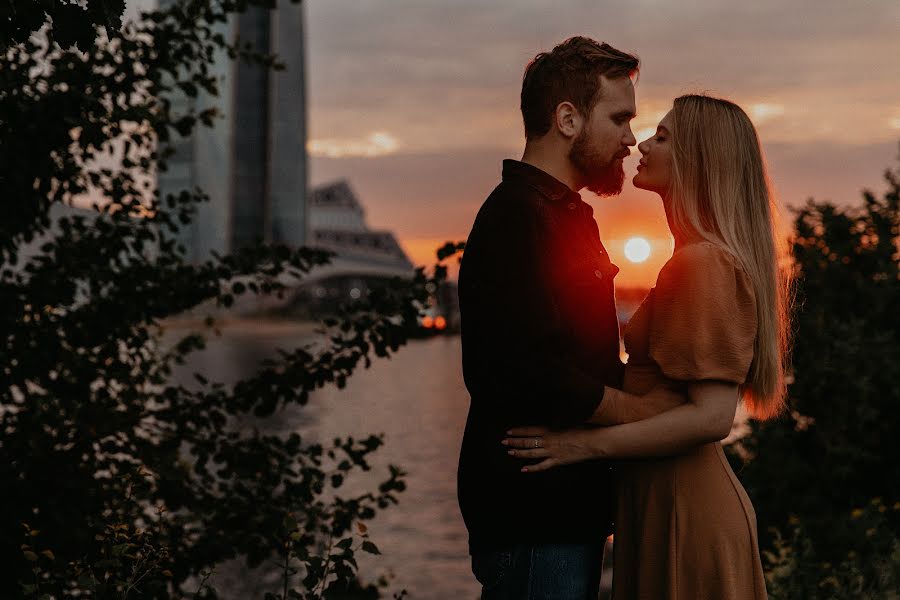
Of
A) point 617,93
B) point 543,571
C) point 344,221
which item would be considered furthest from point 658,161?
point 344,221

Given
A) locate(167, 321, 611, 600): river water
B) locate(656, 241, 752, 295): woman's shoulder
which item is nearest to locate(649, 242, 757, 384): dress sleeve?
locate(656, 241, 752, 295): woman's shoulder

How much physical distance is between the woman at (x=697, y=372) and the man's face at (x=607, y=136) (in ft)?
0.46

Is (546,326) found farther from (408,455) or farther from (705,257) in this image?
(408,455)


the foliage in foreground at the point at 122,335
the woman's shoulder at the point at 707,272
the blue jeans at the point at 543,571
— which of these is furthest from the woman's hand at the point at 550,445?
the foliage in foreground at the point at 122,335

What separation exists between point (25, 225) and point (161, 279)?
Result: 2.06 ft

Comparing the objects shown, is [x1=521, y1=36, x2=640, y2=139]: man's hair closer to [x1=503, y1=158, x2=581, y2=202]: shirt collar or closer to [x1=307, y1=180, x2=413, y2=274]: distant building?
[x1=503, y1=158, x2=581, y2=202]: shirt collar

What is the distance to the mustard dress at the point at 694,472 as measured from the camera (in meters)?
2.53

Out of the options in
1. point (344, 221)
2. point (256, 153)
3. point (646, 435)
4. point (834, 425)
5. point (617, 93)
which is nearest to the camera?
point (646, 435)

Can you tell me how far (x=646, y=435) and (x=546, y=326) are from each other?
376 mm

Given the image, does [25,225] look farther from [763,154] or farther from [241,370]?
[241,370]

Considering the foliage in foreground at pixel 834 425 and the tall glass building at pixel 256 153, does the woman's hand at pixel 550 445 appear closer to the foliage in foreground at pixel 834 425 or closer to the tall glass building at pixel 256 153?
the foliage in foreground at pixel 834 425

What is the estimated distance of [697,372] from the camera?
2.51 m

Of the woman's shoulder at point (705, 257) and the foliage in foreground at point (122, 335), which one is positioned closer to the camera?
the woman's shoulder at point (705, 257)

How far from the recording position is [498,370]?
249 cm
